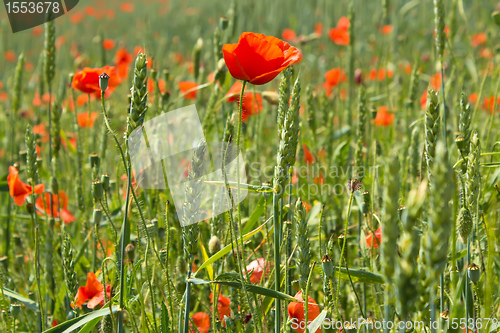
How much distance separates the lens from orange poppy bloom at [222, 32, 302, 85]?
0.87m

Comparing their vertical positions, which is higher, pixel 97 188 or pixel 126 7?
pixel 126 7

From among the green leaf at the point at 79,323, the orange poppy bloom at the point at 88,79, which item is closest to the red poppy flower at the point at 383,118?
the orange poppy bloom at the point at 88,79

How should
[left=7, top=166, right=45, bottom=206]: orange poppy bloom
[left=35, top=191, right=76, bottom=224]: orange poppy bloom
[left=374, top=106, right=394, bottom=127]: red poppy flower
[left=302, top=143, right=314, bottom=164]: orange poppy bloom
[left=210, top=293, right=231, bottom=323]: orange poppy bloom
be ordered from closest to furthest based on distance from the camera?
[left=210, top=293, right=231, bottom=323]: orange poppy bloom, [left=7, top=166, right=45, bottom=206]: orange poppy bloom, [left=35, top=191, right=76, bottom=224]: orange poppy bloom, [left=302, top=143, right=314, bottom=164]: orange poppy bloom, [left=374, top=106, right=394, bottom=127]: red poppy flower

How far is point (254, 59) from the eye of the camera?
87 cm

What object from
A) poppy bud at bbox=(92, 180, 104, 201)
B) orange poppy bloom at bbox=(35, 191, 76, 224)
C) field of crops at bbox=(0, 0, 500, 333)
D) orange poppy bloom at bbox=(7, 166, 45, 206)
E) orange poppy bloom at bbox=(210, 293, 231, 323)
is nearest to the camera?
field of crops at bbox=(0, 0, 500, 333)

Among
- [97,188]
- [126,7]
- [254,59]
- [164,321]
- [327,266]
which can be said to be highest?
[126,7]

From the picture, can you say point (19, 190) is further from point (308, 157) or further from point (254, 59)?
point (308, 157)

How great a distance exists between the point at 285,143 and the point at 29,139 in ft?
2.05

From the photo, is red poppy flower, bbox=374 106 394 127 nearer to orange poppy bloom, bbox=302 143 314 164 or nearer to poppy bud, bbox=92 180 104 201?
orange poppy bloom, bbox=302 143 314 164

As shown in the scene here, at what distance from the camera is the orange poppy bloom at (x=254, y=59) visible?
87 cm

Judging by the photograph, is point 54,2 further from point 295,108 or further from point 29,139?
point 295,108

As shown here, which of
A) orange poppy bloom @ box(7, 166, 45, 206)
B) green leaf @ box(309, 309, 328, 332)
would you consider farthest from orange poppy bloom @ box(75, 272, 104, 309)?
green leaf @ box(309, 309, 328, 332)

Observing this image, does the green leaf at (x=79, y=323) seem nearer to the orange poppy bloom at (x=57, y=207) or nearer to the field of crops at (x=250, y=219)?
the field of crops at (x=250, y=219)

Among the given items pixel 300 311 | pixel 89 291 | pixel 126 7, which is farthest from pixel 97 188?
pixel 126 7
